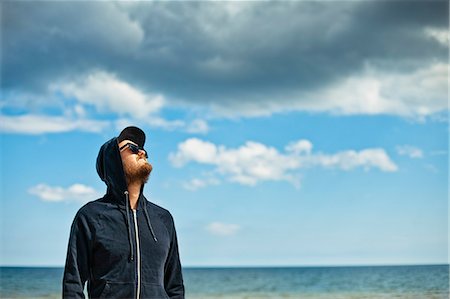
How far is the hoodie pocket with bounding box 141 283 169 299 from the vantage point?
372 cm

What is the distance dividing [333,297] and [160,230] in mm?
27588

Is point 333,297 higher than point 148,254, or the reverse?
point 148,254

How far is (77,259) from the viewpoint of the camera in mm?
3705

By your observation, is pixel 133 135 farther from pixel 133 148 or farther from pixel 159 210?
pixel 159 210

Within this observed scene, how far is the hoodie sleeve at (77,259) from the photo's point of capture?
3.64 meters

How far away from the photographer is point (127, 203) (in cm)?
385

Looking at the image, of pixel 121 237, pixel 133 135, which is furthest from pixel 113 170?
pixel 121 237

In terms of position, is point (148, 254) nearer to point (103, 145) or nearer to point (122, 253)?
point (122, 253)

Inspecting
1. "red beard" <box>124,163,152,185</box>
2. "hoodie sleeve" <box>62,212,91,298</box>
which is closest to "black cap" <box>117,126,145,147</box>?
"red beard" <box>124,163,152,185</box>

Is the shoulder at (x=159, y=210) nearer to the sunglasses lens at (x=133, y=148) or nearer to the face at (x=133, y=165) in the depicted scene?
the face at (x=133, y=165)

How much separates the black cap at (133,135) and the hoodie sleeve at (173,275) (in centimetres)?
58

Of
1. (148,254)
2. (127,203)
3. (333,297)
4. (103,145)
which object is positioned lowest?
(333,297)

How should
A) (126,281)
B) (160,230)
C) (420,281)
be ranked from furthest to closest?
1. (420,281)
2. (160,230)
3. (126,281)

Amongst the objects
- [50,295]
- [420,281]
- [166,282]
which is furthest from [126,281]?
[420,281]
